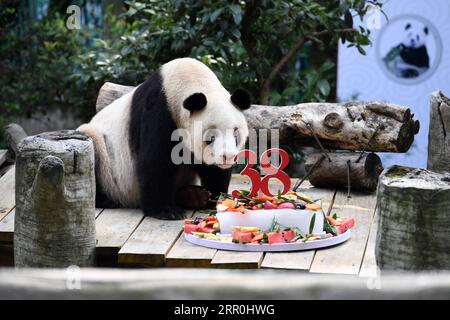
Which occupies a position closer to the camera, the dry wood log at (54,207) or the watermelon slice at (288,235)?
the dry wood log at (54,207)

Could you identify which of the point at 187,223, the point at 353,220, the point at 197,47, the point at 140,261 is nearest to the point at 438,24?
the point at 197,47

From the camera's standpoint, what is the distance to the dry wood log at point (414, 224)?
3.36 metres

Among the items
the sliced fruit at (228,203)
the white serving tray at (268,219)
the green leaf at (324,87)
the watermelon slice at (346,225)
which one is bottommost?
the watermelon slice at (346,225)

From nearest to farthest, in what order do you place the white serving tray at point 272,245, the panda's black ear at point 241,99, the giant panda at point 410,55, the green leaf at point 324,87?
the white serving tray at point 272,245
the panda's black ear at point 241,99
the green leaf at point 324,87
the giant panda at point 410,55

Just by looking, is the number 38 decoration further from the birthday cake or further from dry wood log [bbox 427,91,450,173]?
dry wood log [bbox 427,91,450,173]

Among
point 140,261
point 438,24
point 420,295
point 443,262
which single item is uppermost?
point 438,24

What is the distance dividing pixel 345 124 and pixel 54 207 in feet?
7.80

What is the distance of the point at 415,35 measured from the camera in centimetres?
786

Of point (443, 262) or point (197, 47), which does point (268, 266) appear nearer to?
point (443, 262)

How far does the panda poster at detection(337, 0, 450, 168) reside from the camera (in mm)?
7719

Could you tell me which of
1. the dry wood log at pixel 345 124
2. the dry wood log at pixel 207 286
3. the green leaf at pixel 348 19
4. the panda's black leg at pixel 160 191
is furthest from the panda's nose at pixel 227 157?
the green leaf at pixel 348 19

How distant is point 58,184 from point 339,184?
2.43 meters

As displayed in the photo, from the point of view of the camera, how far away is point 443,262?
3.39m

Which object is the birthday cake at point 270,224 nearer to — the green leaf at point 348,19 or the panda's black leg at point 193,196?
the panda's black leg at point 193,196
